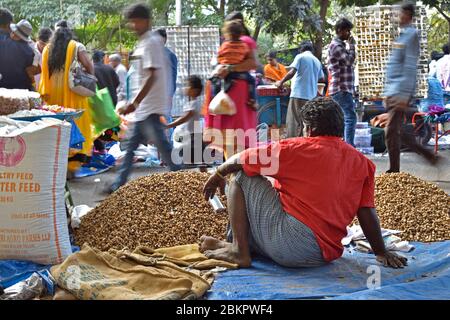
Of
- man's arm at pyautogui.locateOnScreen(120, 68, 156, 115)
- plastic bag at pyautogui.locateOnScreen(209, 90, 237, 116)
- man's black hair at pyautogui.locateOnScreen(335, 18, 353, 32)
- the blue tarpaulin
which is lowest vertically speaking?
the blue tarpaulin

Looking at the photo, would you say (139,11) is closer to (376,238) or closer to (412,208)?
(412,208)

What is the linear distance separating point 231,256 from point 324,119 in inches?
38.8

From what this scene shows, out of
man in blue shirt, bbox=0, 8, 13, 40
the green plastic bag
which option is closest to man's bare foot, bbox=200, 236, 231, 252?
man in blue shirt, bbox=0, 8, 13, 40

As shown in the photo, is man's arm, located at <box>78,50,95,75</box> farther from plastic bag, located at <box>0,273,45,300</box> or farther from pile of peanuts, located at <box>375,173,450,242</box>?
plastic bag, located at <box>0,273,45,300</box>

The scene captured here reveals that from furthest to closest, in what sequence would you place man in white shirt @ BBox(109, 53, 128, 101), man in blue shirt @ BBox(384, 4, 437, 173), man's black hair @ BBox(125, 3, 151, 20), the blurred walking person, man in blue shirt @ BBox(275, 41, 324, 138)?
man in white shirt @ BBox(109, 53, 128, 101), man in blue shirt @ BBox(275, 41, 324, 138), the blurred walking person, man in blue shirt @ BBox(384, 4, 437, 173), man's black hair @ BBox(125, 3, 151, 20)

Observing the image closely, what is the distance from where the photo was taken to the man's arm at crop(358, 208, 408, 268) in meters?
4.53

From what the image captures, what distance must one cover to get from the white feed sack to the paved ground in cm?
259

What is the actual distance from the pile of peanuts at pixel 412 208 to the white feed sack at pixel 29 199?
94.5 inches

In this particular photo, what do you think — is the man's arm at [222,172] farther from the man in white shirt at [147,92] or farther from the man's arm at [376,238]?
the man in white shirt at [147,92]

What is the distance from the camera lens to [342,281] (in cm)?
431

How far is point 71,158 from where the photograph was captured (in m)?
8.82

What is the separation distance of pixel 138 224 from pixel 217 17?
43.5 feet

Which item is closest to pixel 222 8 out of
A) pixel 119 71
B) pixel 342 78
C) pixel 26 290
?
pixel 119 71
